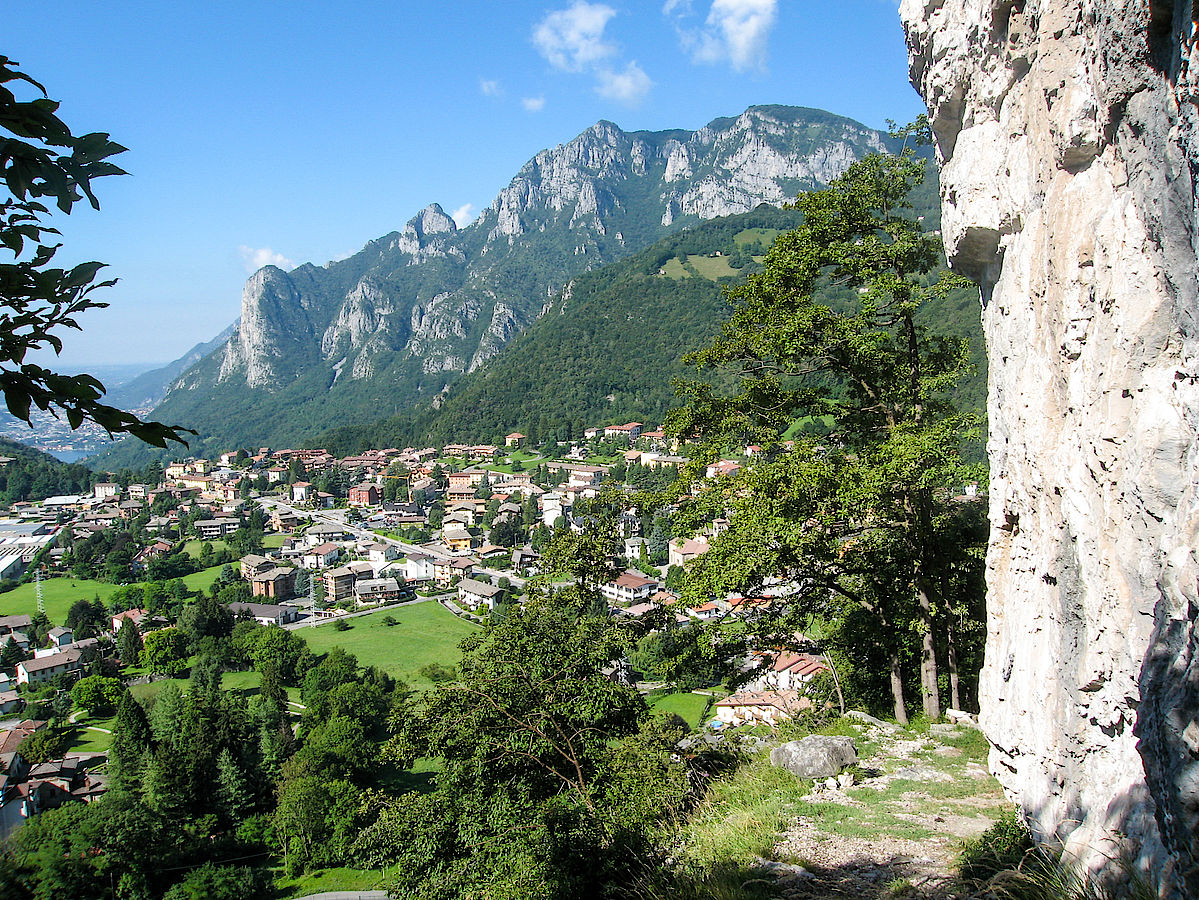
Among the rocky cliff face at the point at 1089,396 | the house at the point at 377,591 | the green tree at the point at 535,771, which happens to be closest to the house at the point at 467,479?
the house at the point at 377,591

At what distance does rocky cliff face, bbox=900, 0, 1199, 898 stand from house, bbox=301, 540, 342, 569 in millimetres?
65093

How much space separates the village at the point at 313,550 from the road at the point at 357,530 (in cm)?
32

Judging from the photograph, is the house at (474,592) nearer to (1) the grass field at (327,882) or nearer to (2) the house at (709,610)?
(2) the house at (709,610)

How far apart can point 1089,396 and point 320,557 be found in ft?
220

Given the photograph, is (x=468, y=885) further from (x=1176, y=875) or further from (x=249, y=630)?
(x=249, y=630)

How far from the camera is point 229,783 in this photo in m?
25.7

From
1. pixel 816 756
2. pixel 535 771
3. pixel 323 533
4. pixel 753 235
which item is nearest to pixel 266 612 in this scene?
pixel 323 533

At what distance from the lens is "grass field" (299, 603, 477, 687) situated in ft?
128

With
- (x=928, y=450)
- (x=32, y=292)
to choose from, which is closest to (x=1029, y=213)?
(x=928, y=450)

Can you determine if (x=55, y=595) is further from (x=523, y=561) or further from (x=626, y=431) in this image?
(x=626, y=431)

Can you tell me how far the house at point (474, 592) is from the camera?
167 ft

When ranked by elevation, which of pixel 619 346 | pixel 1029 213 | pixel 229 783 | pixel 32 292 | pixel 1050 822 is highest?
pixel 619 346

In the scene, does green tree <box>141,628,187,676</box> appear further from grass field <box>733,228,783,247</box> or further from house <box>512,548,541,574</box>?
grass field <box>733,228,783,247</box>

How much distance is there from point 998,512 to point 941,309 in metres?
73.3
